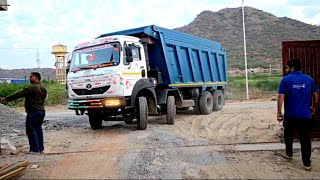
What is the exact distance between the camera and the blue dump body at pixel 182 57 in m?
11.4

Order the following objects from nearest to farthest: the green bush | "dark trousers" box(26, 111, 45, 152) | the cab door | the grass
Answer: "dark trousers" box(26, 111, 45, 152) → the cab door → the green bush → the grass

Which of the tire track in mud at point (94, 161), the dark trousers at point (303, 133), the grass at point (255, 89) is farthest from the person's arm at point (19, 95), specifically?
the grass at point (255, 89)

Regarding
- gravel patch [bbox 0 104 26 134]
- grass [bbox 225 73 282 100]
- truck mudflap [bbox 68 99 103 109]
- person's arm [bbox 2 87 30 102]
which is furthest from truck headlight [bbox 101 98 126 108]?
grass [bbox 225 73 282 100]

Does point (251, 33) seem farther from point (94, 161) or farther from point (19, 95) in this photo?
point (94, 161)

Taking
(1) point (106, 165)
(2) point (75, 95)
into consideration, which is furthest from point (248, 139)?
(2) point (75, 95)

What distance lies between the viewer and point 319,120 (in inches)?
303

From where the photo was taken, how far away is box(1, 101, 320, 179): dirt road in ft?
18.2

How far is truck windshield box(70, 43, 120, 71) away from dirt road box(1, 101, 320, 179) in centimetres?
196

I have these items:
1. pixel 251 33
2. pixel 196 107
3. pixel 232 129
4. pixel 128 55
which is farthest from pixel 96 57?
pixel 251 33

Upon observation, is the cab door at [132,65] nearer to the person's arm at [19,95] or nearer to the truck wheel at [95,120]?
the truck wheel at [95,120]

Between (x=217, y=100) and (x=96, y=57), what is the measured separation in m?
7.75

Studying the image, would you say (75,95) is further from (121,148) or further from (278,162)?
(278,162)

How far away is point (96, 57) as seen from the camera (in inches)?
394

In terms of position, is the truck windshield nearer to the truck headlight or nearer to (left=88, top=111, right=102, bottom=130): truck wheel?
the truck headlight
